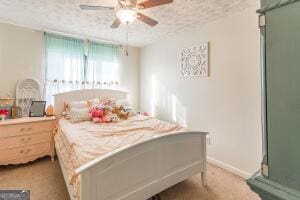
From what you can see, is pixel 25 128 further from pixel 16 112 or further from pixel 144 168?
pixel 144 168

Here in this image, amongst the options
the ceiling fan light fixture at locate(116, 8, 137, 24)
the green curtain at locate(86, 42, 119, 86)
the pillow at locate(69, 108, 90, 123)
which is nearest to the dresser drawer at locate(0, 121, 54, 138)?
the pillow at locate(69, 108, 90, 123)

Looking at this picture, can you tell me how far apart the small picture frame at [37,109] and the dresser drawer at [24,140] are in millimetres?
417

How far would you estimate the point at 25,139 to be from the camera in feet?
9.07

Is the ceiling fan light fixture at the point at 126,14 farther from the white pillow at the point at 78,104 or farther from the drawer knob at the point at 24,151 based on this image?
the drawer knob at the point at 24,151

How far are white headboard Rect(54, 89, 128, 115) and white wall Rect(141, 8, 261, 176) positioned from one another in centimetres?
118

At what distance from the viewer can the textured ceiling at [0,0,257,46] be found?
7.68ft

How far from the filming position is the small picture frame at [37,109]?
311cm

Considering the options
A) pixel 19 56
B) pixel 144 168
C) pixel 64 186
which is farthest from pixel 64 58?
pixel 144 168

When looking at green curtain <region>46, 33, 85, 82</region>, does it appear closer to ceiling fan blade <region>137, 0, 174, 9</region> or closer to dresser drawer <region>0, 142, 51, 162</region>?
dresser drawer <region>0, 142, 51, 162</region>

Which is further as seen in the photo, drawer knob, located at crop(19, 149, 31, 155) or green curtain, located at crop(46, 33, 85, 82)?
green curtain, located at crop(46, 33, 85, 82)

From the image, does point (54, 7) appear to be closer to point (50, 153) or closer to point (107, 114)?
point (107, 114)

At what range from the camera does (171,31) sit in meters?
3.42

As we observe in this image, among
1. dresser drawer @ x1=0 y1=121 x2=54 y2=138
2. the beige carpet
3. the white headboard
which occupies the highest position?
the white headboard

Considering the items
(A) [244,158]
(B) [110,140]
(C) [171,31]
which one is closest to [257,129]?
(A) [244,158]
